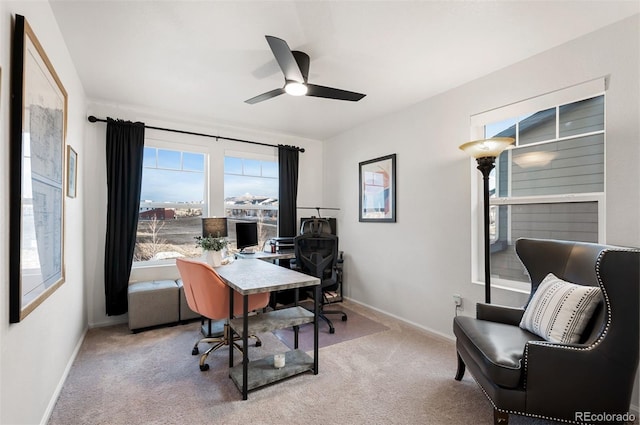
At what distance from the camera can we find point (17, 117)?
4.49 ft

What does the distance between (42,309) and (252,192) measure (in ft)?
10.1

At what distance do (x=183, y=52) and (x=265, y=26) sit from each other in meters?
0.79

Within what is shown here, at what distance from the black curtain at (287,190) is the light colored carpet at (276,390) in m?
2.06

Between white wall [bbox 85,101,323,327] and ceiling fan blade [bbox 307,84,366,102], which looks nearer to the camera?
ceiling fan blade [bbox 307,84,366,102]

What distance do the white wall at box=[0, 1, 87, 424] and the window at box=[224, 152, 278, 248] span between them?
5.79 ft

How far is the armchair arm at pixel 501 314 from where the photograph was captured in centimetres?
219

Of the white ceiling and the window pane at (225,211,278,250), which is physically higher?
the white ceiling

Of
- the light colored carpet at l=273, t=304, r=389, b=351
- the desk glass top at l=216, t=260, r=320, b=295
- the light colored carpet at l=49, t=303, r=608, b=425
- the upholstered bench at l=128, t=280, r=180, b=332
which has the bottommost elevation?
the light colored carpet at l=273, t=304, r=389, b=351

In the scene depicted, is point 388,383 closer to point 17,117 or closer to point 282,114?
point 17,117

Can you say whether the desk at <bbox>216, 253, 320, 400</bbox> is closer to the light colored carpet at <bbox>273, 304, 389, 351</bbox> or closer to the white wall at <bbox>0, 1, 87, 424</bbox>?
the light colored carpet at <bbox>273, 304, 389, 351</bbox>

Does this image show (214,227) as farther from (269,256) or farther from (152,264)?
(152,264)

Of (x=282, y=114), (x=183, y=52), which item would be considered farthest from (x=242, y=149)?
(x=183, y=52)

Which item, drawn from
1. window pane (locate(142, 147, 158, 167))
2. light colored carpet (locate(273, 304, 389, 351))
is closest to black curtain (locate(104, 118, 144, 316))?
window pane (locate(142, 147, 158, 167))

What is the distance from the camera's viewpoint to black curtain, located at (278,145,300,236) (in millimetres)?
4711
